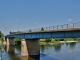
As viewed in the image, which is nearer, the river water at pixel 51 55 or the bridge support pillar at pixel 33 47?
the river water at pixel 51 55

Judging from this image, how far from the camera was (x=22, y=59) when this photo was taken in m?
44.9

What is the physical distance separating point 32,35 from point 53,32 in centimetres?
1317

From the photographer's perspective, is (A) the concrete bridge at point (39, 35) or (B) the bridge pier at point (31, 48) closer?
(A) the concrete bridge at point (39, 35)

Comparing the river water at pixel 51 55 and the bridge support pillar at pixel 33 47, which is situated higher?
the bridge support pillar at pixel 33 47

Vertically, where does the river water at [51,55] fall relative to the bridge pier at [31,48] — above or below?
below

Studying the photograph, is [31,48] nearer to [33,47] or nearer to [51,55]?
[33,47]

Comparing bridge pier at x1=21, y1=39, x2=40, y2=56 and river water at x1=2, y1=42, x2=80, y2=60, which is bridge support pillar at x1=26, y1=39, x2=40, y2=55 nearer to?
bridge pier at x1=21, y1=39, x2=40, y2=56

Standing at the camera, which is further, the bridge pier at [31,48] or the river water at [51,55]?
the bridge pier at [31,48]

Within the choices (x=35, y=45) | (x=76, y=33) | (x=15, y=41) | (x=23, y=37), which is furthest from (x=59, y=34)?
(x=15, y=41)

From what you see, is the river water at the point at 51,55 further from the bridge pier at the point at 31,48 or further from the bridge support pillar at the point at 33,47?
the bridge support pillar at the point at 33,47

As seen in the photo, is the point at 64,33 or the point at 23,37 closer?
the point at 64,33

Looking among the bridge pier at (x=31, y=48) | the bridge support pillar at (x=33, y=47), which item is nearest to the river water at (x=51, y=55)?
the bridge pier at (x=31, y=48)

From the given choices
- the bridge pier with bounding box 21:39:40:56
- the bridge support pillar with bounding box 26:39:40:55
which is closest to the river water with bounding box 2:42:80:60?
the bridge pier with bounding box 21:39:40:56

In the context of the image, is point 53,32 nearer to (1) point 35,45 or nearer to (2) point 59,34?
(2) point 59,34
